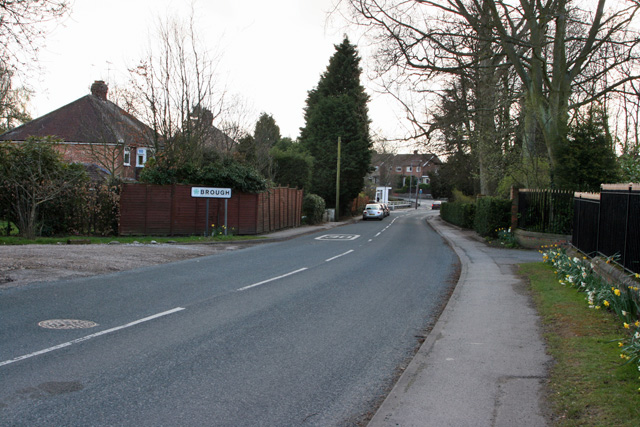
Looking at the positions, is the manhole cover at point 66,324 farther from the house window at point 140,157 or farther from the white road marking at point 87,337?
the house window at point 140,157

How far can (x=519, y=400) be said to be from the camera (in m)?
4.66

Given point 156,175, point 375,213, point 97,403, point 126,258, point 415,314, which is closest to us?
point 97,403

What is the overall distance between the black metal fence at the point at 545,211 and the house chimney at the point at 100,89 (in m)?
29.6

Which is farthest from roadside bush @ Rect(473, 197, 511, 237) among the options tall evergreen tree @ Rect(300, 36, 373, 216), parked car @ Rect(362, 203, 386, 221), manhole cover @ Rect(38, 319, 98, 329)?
tall evergreen tree @ Rect(300, 36, 373, 216)

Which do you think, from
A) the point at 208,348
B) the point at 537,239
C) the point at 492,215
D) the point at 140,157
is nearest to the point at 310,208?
the point at 140,157

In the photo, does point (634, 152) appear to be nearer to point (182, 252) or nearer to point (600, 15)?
point (600, 15)

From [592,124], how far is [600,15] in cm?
438

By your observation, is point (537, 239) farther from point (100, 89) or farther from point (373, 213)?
point (373, 213)

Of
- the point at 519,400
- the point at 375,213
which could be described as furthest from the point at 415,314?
the point at 375,213

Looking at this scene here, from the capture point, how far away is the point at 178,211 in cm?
2466

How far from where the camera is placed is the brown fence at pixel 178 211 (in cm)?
2383

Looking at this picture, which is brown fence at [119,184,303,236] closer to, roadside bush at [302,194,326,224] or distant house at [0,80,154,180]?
distant house at [0,80,154,180]

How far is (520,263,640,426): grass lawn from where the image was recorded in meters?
4.11

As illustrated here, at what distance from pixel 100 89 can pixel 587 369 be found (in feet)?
128
